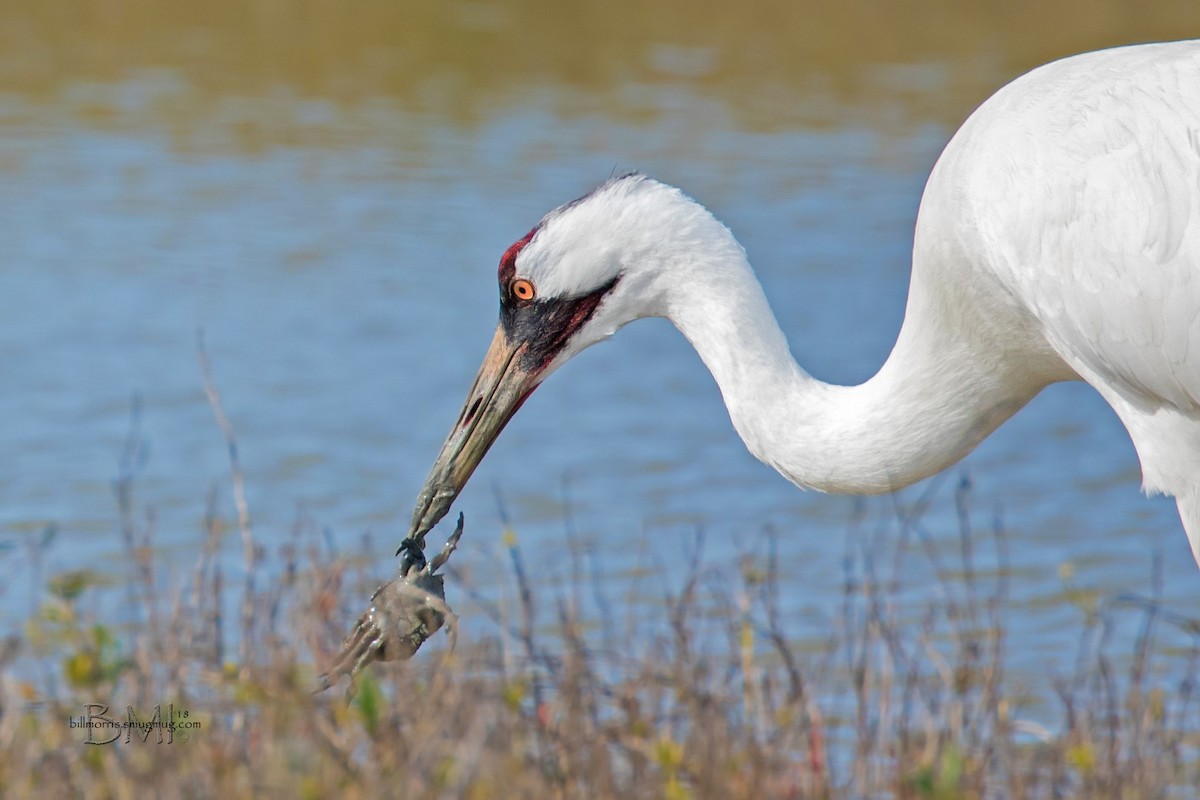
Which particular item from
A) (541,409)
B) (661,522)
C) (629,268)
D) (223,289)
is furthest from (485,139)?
(629,268)

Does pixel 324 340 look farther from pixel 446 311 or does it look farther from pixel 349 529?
pixel 349 529

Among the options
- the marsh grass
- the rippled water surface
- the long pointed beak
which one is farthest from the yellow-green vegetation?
the long pointed beak

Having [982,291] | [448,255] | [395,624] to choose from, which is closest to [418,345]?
[448,255]

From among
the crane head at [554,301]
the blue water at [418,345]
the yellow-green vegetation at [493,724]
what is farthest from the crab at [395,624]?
the blue water at [418,345]

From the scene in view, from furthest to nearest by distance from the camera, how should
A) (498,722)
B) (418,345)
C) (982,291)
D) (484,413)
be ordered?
1. (418,345)
2. (484,413)
3. (982,291)
4. (498,722)

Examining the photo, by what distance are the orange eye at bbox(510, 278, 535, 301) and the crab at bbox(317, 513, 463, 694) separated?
84cm

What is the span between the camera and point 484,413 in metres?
5.36

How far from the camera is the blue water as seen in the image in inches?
315

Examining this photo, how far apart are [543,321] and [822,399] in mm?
745

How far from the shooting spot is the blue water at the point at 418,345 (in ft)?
26.3

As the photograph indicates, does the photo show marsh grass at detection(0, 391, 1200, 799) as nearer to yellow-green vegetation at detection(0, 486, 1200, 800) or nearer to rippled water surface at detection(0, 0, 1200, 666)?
yellow-green vegetation at detection(0, 486, 1200, 800)

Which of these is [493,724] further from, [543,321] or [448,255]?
[448,255]

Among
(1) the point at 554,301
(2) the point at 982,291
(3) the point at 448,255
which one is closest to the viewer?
(2) the point at 982,291

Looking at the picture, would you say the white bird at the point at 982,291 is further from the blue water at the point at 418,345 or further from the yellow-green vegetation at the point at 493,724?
the yellow-green vegetation at the point at 493,724
